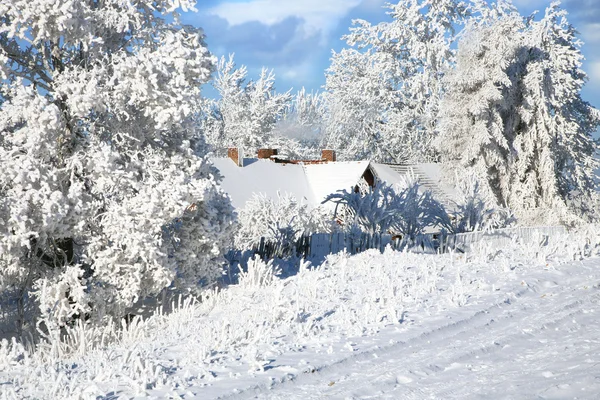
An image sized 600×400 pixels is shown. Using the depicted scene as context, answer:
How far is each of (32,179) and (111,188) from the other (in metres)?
1.27

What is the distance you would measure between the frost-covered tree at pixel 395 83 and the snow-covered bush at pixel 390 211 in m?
21.9

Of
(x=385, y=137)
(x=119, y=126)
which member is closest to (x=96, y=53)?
(x=119, y=126)

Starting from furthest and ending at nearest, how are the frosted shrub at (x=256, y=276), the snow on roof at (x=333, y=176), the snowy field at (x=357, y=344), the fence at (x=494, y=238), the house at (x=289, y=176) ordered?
the snow on roof at (x=333, y=176) → the house at (x=289, y=176) → the fence at (x=494, y=238) → the frosted shrub at (x=256, y=276) → the snowy field at (x=357, y=344)

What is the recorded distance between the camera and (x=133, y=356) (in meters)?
6.57

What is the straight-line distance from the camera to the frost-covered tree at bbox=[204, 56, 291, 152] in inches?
2313

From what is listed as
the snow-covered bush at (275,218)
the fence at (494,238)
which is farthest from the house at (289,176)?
the fence at (494,238)

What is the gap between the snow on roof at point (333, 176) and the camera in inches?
1307

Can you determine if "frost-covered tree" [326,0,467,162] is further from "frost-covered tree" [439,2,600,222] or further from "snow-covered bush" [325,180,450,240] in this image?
"snow-covered bush" [325,180,450,240]

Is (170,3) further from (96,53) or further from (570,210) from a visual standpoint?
(570,210)

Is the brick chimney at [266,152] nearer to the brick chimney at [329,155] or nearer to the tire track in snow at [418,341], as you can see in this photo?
the brick chimney at [329,155]

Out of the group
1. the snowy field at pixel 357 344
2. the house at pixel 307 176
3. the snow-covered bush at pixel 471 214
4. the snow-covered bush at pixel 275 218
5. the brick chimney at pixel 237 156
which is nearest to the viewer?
the snowy field at pixel 357 344

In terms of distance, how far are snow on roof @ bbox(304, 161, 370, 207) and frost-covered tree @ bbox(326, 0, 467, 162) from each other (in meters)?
6.95

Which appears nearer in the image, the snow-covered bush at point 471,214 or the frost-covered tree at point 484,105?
the snow-covered bush at point 471,214

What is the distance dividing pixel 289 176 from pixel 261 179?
7.46 ft
